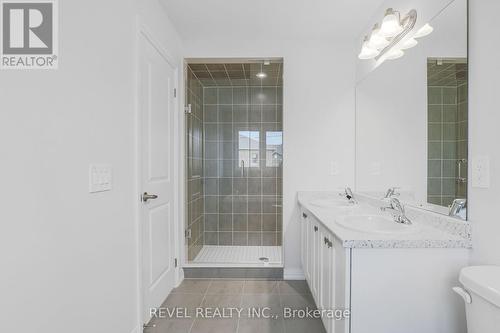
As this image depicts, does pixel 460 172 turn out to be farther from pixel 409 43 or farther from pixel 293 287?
pixel 293 287

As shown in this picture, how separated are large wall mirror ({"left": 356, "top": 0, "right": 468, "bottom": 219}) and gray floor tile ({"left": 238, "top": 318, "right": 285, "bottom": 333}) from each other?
1.26 meters

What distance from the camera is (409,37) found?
1837 mm

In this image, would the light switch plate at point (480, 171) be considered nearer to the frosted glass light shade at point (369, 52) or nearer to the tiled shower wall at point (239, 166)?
the frosted glass light shade at point (369, 52)

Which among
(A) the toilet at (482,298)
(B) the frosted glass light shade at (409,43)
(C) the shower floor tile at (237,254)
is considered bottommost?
(C) the shower floor tile at (237,254)

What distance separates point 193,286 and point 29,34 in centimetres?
229

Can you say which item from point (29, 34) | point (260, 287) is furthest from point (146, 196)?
point (260, 287)

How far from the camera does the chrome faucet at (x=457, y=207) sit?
135cm

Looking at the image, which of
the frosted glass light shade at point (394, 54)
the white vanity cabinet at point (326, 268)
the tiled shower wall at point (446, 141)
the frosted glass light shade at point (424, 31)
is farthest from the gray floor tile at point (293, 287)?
the frosted glass light shade at point (424, 31)

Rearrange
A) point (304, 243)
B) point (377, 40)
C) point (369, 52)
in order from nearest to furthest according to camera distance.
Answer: point (377, 40), point (369, 52), point (304, 243)

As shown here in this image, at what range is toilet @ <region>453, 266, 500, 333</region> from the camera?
0.89 metres

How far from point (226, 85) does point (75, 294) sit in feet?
9.43

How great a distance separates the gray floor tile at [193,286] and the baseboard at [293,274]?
77 cm

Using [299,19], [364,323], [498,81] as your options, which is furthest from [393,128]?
[364,323]

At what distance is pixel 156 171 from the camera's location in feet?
7.07
